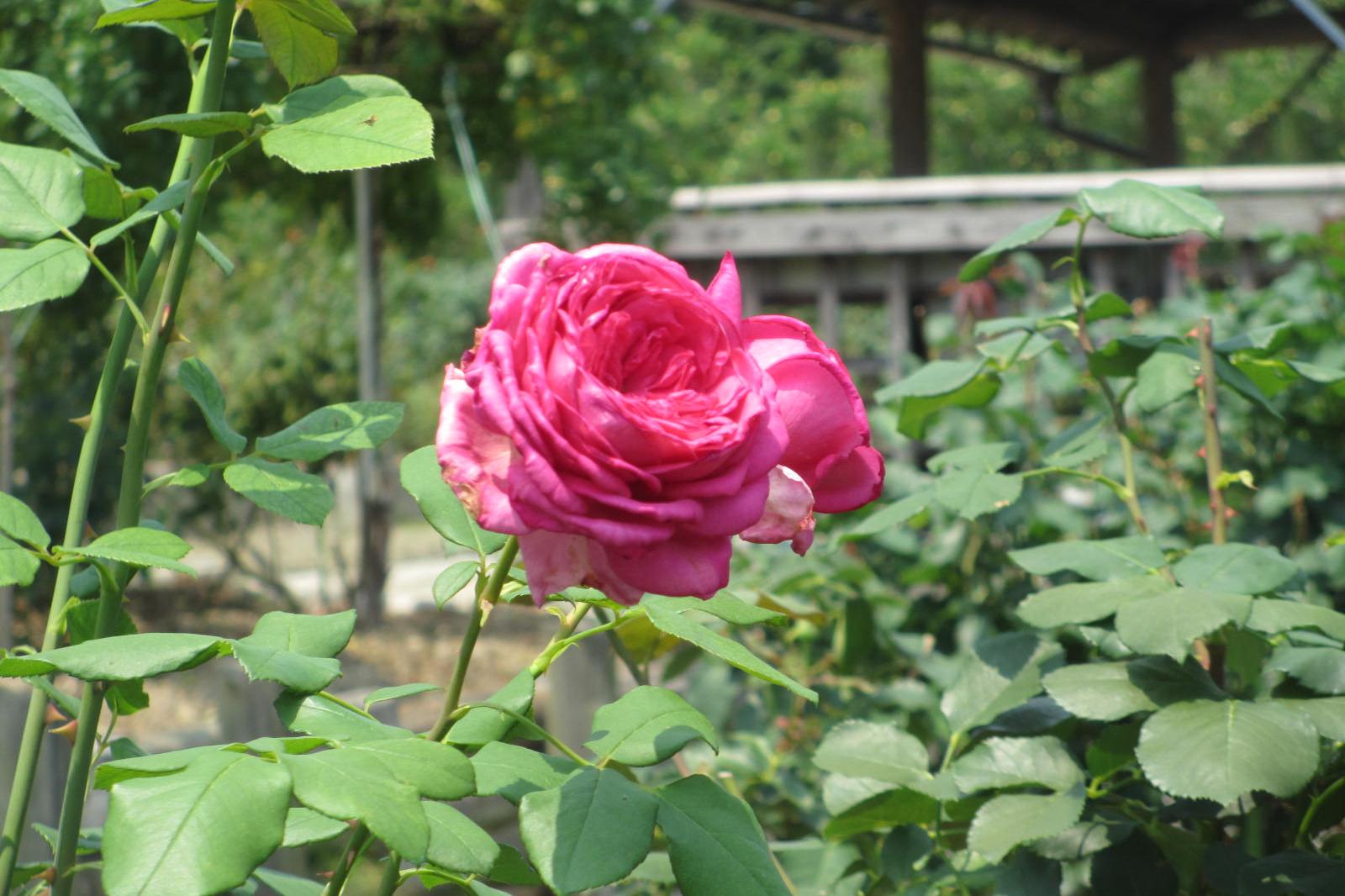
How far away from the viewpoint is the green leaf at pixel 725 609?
24.5 inches

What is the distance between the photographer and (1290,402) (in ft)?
6.55

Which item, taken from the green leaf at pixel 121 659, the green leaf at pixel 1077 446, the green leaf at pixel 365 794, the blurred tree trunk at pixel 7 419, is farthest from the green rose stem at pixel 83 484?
the blurred tree trunk at pixel 7 419

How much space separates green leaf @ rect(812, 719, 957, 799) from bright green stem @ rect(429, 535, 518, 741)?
412 millimetres

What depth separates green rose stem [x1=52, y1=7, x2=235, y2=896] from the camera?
0.61 m

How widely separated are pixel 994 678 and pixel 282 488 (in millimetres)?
580

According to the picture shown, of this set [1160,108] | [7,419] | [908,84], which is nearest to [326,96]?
[7,419]

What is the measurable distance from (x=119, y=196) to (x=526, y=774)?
37 centimetres

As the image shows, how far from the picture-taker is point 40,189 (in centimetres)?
64

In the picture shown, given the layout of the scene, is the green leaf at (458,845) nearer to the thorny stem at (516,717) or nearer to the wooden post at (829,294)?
the thorny stem at (516,717)

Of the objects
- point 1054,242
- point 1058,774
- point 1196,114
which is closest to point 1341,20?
point 1054,242

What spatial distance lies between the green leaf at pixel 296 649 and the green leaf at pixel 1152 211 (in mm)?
620

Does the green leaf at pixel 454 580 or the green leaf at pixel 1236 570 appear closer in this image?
the green leaf at pixel 454 580

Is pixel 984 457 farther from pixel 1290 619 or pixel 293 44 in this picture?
pixel 293 44

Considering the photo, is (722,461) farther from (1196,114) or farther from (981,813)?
(1196,114)
